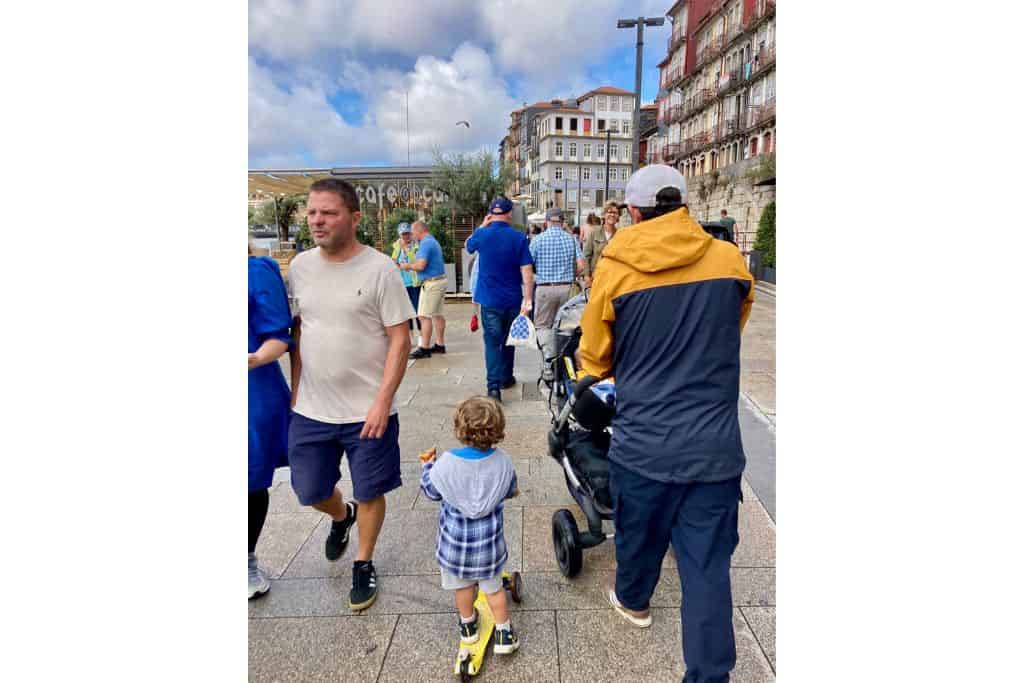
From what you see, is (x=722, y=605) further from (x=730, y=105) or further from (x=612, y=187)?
(x=612, y=187)

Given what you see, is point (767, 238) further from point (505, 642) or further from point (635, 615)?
point (505, 642)

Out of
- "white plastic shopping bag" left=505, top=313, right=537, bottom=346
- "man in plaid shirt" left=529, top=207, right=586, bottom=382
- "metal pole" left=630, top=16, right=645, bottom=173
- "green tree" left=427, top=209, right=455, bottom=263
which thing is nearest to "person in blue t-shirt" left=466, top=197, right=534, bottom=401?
"man in plaid shirt" left=529, top=207, right=586, bottom=382

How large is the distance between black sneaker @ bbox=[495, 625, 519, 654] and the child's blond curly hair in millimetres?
758

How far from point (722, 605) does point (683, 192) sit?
1439mm

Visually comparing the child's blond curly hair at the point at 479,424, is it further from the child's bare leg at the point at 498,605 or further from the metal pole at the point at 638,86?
the metal pole at the point at 638,86

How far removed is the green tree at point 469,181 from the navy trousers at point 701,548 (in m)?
15.0

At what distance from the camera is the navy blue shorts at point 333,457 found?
8.60 feet

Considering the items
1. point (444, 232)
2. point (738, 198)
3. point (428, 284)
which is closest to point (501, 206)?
point (428, 284)

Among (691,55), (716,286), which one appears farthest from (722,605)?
(691,55)

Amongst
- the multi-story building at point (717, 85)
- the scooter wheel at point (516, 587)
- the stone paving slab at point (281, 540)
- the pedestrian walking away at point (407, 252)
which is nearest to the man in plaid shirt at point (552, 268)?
the pedestrian walking away at point (407, 252)

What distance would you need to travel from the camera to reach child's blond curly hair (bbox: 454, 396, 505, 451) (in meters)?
2.22

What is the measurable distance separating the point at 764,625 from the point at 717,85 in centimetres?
4055

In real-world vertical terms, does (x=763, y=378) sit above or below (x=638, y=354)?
below

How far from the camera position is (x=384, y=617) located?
8.45 feet
